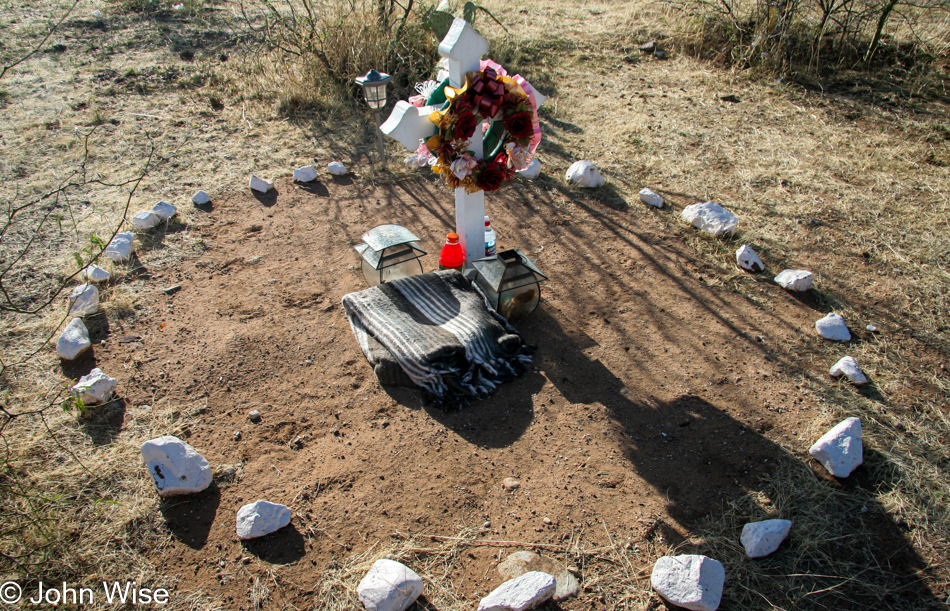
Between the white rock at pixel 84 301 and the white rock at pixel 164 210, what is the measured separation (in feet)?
3.08

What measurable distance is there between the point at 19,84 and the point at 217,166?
317 cm

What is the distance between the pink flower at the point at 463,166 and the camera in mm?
3186

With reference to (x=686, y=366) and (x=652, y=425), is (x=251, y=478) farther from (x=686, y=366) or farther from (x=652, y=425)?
(x=686, y=366)

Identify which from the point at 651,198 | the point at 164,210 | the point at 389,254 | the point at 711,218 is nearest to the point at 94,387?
the point at 389,254

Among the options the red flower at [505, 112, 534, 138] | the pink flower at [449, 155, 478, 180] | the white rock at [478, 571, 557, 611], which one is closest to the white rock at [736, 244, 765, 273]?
the red flower at [505, 112, 534, 138]

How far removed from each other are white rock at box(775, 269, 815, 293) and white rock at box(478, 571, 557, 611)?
261 centimetres

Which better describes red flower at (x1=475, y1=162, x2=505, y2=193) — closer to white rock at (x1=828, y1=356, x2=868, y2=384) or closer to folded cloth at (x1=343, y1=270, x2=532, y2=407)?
folded cloth at (x1=343, y1=270, x2=532, y2=407)

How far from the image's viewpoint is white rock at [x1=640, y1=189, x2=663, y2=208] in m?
4.68

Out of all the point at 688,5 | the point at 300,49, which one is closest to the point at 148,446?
the point at 300,49

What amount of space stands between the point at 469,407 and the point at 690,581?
4.28 feet

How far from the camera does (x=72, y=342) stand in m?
3.33

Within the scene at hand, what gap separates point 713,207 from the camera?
14.6ft

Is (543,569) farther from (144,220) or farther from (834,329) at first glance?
(144,220)

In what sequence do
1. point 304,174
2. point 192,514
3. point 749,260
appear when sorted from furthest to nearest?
point 304,174, point 749,260, point 192,514
